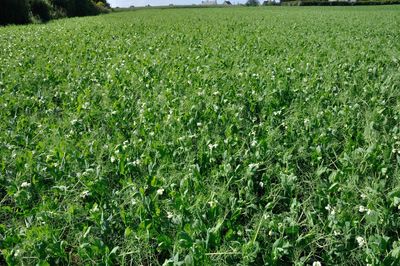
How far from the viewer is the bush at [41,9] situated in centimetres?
3022

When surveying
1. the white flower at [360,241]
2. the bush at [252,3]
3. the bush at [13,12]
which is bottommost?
the white flower at [360,241]

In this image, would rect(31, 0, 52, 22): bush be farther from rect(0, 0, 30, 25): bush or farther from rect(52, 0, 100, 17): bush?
rect(52, 0, 100, 17): bush

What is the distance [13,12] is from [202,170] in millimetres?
28400

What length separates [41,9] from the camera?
3094 centimetres

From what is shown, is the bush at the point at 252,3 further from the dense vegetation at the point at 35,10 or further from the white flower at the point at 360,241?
the white flower at the point at 360,241

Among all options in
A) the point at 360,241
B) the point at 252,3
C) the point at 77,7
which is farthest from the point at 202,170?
the point at 252,3

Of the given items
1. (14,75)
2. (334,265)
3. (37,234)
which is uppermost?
(14,75)

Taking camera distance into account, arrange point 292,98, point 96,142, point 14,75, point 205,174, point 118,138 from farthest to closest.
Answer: point 14,75, point 292,98, point 118,138, point 96,142, point 205,174

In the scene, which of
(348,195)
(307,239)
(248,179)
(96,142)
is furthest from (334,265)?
(96,142)

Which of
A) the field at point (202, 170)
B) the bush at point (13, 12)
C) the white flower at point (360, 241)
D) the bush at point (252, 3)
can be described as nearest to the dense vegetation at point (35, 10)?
the bush at point (13, 12)

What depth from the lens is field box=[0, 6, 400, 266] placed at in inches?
103

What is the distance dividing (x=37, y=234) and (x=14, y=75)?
5325 mm

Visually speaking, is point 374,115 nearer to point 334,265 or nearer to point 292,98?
point 292,98

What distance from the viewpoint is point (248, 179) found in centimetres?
331
